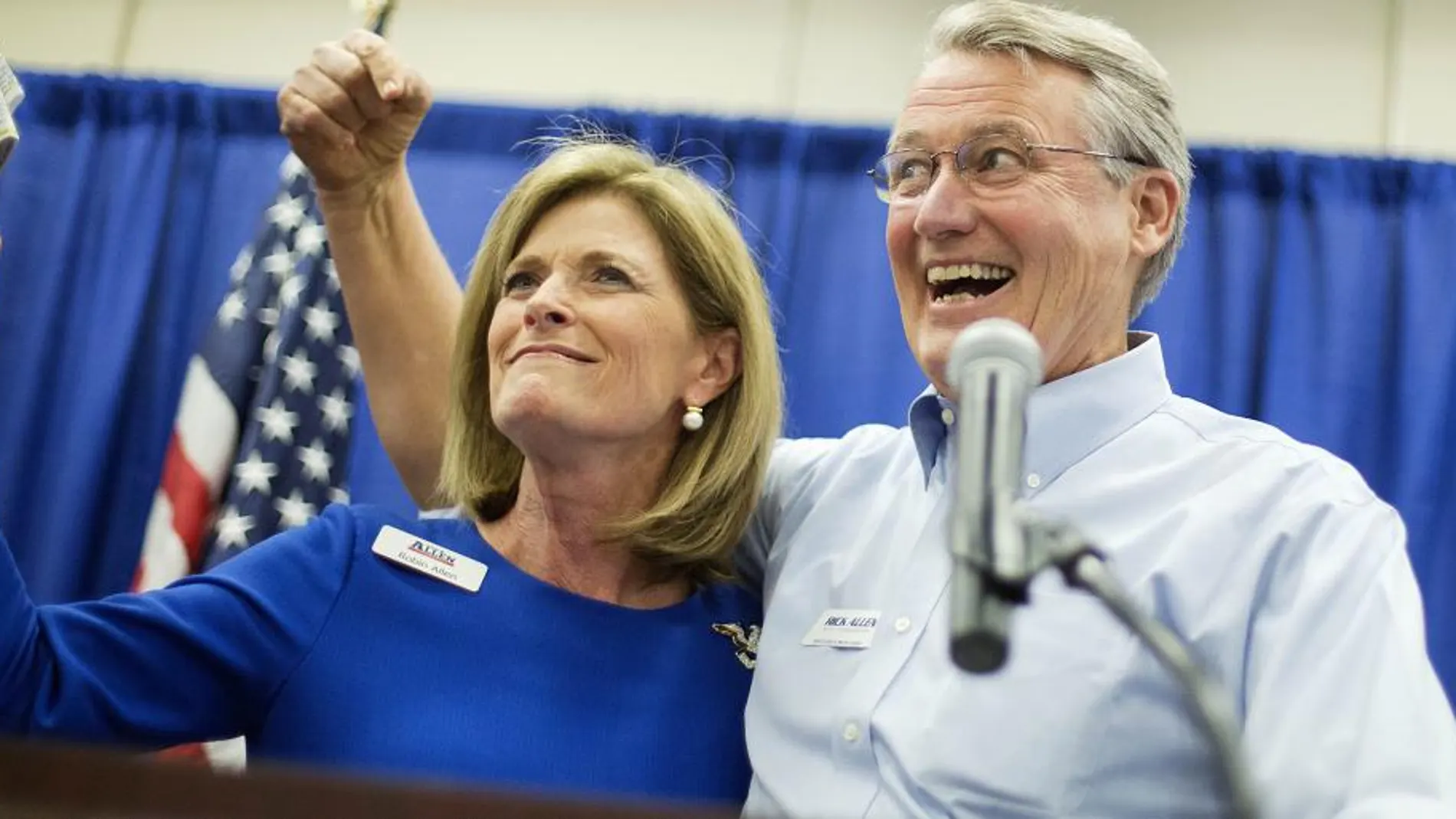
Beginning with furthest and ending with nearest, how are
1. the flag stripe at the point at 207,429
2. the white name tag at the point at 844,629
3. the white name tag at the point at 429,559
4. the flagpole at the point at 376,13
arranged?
the flag stripe at the point at 207,429, the flagpole at the point at 376,13, the white name tag at the point at 429,559, the white name tag at the point at 844,629

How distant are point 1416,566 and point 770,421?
1698 millimetres

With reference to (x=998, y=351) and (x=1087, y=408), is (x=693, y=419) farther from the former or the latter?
(x=998, y=351)

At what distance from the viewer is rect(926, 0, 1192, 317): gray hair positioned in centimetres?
209

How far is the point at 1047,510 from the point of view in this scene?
187cm

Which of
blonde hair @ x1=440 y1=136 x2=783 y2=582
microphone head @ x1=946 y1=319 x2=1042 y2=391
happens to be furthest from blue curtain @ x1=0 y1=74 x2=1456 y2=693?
microphone head @ x1=946 y1=319 x2=1042 y2=391

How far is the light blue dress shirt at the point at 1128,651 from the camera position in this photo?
1.52 metres

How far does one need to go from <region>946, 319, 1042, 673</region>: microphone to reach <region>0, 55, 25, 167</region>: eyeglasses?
3.40 feet

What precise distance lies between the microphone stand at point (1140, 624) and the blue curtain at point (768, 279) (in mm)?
2443

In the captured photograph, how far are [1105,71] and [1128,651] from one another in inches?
32.9

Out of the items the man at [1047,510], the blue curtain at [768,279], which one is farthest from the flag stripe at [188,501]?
the man at [1047,510]

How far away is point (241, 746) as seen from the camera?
302cm

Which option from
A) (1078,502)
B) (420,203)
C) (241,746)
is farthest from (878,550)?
(420,203)

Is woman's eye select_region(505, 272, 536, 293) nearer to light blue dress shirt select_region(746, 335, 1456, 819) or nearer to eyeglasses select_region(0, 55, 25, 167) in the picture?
light blue dress shirt select_region(746, 335, 1456, 819)

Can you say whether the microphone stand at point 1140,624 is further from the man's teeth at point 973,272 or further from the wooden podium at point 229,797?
the man's teeth at point 973,272
